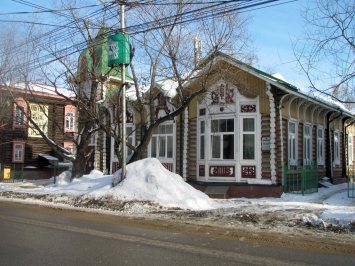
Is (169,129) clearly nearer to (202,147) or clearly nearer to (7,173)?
(202,147)

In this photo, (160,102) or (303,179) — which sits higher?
(160,102)

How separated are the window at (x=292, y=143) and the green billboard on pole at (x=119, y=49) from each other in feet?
27.4

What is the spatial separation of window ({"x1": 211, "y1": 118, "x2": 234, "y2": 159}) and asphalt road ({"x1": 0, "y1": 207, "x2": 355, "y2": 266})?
8.53 m

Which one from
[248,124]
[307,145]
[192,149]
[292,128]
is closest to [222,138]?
[248,124]

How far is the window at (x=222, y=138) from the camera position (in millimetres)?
15930

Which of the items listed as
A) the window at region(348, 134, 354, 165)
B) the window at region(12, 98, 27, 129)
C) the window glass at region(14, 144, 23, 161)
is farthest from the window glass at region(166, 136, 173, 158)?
the window glass at region(14, 144, 23, 161)

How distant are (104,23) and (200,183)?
8.79 metres

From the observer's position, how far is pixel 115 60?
550 inches

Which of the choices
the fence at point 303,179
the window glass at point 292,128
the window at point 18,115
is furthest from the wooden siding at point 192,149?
the window at point 18,115

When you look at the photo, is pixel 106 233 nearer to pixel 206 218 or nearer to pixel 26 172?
pixel 206 218

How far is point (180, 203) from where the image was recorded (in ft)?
39.1

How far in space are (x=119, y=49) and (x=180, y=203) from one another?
263 inches

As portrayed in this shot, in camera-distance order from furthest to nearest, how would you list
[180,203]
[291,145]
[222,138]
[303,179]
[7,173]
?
[7,173]
[291,145]
[222,138]
[303,179]
[180,203]

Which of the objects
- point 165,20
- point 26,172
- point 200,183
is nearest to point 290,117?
point 200,183
